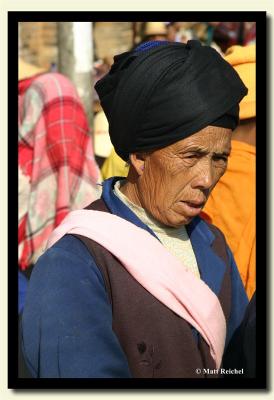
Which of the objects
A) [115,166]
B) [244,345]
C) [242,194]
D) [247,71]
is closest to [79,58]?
[115,166]

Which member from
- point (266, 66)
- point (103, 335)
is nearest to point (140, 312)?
point (103, 335)

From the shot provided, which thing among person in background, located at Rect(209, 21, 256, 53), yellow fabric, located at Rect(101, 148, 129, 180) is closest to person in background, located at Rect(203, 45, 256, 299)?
yellow fabric, located at Rect(101, 148, 129, 180)

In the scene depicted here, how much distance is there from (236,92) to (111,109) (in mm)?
397

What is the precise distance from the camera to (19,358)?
293 cm

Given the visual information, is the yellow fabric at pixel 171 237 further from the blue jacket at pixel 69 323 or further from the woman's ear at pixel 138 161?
the blue jacket at pixel 69 323

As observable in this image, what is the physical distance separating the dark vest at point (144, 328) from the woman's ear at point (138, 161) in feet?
1.01

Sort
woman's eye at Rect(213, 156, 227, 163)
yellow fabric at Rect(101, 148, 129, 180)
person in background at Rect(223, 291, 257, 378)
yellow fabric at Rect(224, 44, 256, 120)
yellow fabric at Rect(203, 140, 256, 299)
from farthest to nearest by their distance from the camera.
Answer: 1. yellow fabric at Rect(101, 148, 129, 180)
2. yellow fabric at Rect(224, 44, 256, 120)
3. yellow fabric at Rect(203, 140, 256, 299)
4. person in background at Rect(223, 291, 257, 378)
5. woman's eye at Rect(213, 156, 227, 163)

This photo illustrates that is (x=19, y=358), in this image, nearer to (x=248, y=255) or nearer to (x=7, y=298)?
(x=7, y=298)

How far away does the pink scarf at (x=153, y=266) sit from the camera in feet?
7.92

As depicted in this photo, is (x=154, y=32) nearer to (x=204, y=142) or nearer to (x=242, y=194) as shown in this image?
(x=242, y=194)

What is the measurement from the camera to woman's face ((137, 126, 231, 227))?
8.05 feet

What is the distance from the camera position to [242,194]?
349 cm

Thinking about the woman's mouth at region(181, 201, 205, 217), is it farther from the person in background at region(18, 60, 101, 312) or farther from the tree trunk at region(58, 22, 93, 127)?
the tree trunk at region(58, 22, 93, 127)

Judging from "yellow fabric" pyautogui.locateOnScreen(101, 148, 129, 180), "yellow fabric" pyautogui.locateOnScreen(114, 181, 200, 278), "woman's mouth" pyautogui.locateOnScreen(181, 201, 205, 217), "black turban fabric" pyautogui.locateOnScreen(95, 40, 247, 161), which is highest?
"black turban fabric" pyautogui.locateOnScreen(95, 40, 247, 161)
